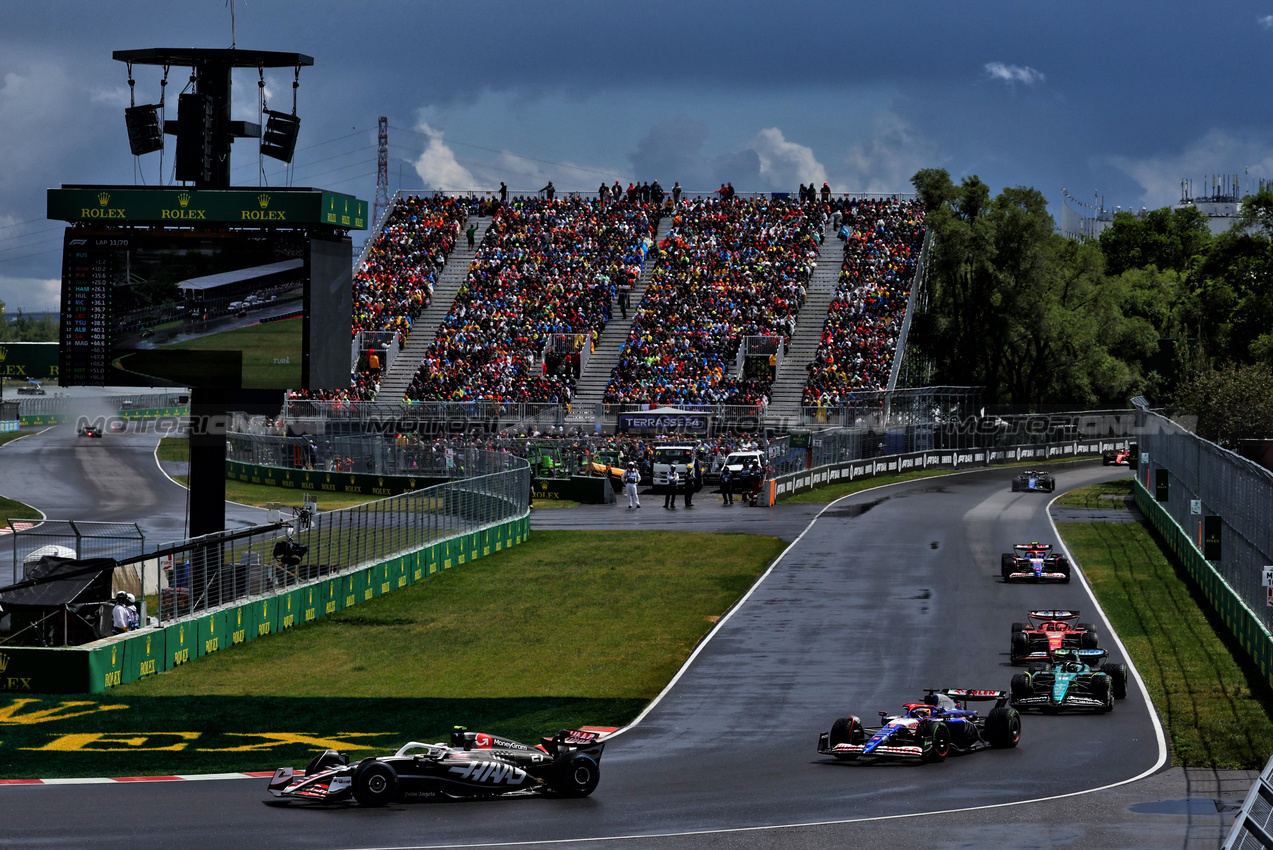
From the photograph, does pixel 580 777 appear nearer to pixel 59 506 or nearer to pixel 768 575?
pixel 768 575

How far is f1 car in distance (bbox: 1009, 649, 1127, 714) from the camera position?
20453 mm

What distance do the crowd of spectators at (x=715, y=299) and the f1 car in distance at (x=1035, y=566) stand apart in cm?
2750

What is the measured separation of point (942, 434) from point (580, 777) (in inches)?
2131

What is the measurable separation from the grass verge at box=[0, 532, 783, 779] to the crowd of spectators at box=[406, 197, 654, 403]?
30.9 metres

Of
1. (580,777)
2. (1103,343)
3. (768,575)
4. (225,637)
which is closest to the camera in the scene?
(580,777)

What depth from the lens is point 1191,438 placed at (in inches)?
1399

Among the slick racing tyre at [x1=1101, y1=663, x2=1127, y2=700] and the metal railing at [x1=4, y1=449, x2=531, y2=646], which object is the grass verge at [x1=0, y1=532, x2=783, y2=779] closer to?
the metal railing at [x1=4, y1=449, x2=531, y2=646]

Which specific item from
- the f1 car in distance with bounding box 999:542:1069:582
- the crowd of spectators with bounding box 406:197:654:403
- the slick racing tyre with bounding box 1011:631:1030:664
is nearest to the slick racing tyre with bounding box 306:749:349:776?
the slick racing tyre with bounding box 1011:631:1030:664

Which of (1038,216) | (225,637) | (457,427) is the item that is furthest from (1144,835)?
(1038,216)

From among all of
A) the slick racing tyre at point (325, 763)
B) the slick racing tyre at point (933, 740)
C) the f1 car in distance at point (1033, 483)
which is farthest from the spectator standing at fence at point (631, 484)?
the slick racing tyre at point (325, 763)

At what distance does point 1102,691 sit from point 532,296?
55645mm

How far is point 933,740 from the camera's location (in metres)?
17.3

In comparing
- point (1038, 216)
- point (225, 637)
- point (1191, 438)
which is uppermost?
point (1038, 216)

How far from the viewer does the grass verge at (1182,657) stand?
18.8 meters
